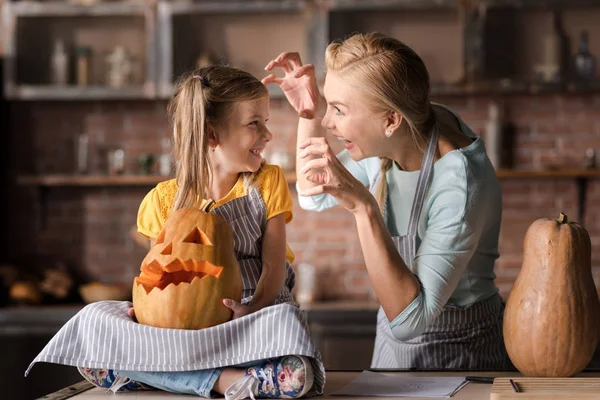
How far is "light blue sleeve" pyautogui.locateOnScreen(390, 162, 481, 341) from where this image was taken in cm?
167

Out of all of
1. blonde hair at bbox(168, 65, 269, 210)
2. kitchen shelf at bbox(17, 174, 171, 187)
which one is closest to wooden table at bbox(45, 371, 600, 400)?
blonde hair at bbox(168, 65, 269, 210)

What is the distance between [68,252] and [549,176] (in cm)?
247

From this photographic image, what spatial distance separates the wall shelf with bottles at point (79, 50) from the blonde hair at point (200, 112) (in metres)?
2.63

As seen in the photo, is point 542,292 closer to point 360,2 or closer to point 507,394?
point 507,394

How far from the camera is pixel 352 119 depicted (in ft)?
6.09

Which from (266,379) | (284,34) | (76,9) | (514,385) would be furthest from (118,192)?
(514,385)

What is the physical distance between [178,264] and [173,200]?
0.93 ft

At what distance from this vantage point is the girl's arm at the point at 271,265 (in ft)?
5.10

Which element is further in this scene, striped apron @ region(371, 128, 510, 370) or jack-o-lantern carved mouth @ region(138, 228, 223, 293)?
striped apron @ region(371, 128, 510, 370)

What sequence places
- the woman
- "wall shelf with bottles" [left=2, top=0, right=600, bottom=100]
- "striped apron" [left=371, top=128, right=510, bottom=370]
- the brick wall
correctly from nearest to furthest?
1. the woman
2. "striped apron" [left=371, top=128, right=510, bottom=370]
3. "wall shelf with bottles" [left=2, top=0, right=600, bottom=100]
4. the brick wall

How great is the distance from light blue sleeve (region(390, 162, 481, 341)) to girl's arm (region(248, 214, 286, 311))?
0.80 ft

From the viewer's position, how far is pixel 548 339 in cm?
146

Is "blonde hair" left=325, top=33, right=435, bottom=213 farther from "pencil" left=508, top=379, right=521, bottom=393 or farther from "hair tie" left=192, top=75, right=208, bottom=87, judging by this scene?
"pencil" left=508, top=379, right=521, bottom=393

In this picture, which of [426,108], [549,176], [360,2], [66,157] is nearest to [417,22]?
[360,2]
